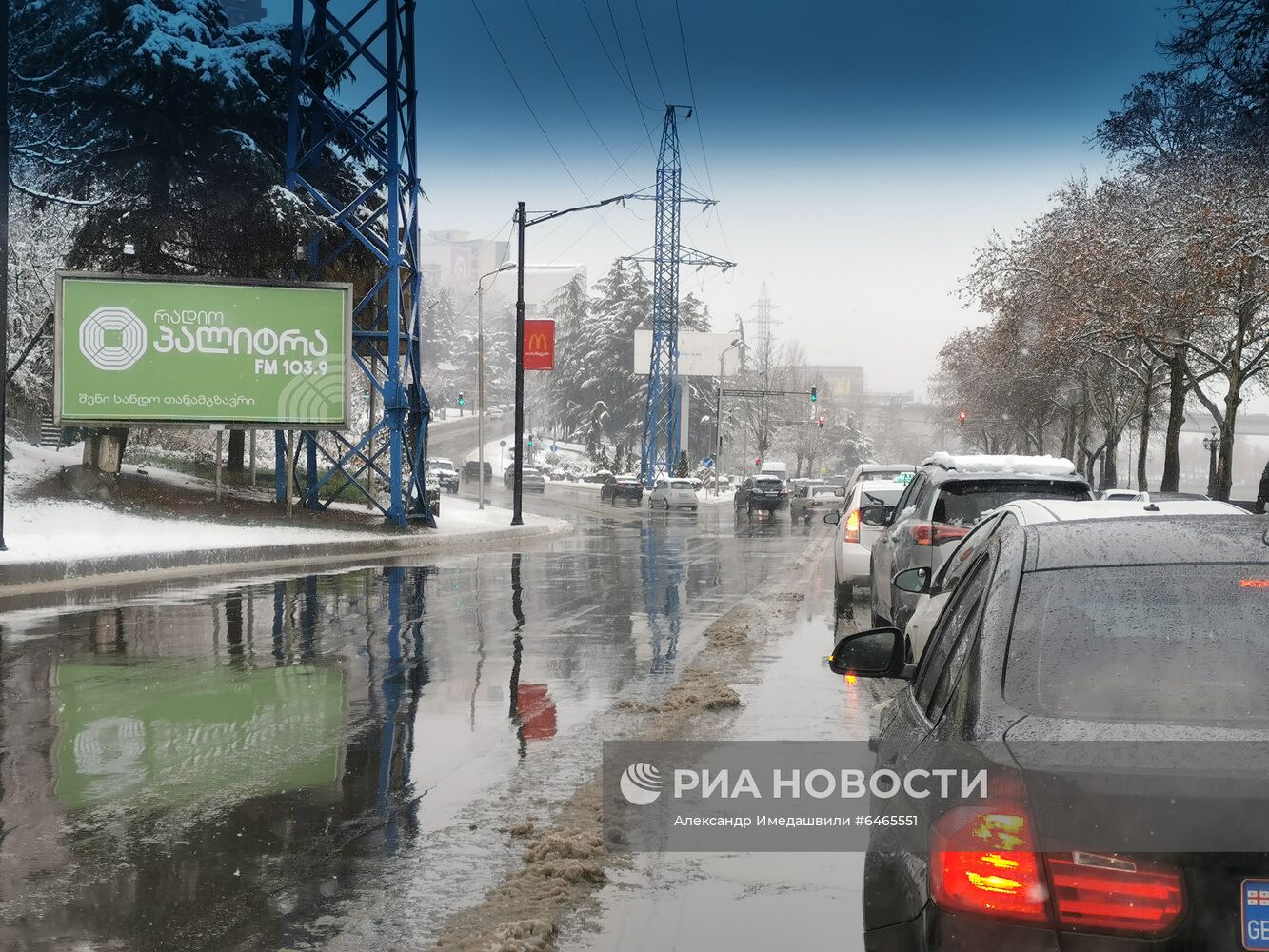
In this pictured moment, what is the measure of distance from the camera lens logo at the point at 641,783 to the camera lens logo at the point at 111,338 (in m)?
24.3

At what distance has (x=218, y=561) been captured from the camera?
2456 cm

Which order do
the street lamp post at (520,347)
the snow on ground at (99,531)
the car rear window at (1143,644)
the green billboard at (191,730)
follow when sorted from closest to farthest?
the car rear window at (1143,644) → the green billboard at (191,730) → the snow on ground at (99,531) → the street lamp post at (520,347)

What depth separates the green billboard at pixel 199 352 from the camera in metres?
29.3

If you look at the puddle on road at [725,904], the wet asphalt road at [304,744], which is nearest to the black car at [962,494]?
the wet asphalt road at [304,744]

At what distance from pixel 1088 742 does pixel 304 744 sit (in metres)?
6.53

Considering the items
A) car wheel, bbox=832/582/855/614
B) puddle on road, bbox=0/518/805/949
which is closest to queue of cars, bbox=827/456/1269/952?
puddle on road, bbox=0/518/805/949

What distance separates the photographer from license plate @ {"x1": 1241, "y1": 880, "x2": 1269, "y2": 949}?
253 cm

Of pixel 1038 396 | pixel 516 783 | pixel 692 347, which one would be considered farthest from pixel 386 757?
pixel 692 347

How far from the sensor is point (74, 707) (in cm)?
980

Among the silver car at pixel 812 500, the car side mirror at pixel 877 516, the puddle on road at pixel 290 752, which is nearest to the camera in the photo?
the puddle on road at pixel 290 752

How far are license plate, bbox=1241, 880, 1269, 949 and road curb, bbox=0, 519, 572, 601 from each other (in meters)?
18.3

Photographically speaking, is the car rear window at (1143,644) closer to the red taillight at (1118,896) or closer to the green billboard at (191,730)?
the red taillight at (1118,896)

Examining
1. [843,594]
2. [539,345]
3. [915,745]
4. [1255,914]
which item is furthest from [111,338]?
[1255,914]


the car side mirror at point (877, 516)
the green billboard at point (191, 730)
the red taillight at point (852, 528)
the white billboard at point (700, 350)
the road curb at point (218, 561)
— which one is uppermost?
the white billboard at point (700, 350)
